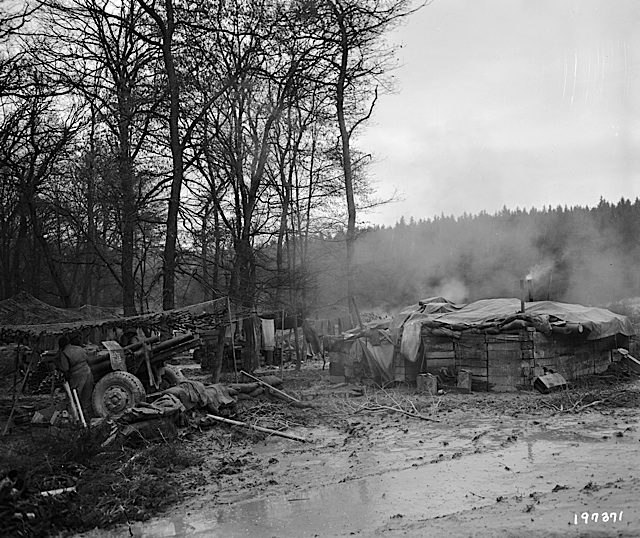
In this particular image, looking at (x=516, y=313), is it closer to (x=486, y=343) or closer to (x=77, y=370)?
(x=486, y=343)

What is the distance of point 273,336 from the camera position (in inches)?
1083

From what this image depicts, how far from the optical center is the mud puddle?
6828 millimetres

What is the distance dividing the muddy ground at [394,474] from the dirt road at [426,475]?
0.9 inches

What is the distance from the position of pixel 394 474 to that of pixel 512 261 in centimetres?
3075

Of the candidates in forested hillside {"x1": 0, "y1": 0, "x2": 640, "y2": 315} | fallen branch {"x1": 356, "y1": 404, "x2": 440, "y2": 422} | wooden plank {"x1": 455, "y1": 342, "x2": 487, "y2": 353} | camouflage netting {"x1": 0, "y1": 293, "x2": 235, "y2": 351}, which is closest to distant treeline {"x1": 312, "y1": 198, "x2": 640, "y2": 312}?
forested hillside {"x1": 0, "y1": 0, "x2": 640, "y2": 315}

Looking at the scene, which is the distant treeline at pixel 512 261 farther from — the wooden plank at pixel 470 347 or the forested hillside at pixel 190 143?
the wooden plank at pixel 470 347

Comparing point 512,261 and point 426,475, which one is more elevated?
point 512,261

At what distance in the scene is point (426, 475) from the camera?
8.71m

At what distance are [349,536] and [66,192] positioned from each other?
21.5 meters

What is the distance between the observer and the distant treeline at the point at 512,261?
35969 mm

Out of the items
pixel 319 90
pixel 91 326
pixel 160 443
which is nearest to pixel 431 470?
pixel 160 443

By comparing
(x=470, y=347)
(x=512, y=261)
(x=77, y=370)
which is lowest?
(x=470, y=347)

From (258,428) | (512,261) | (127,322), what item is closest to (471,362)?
(258,428)

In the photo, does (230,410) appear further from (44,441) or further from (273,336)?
(273,336)
